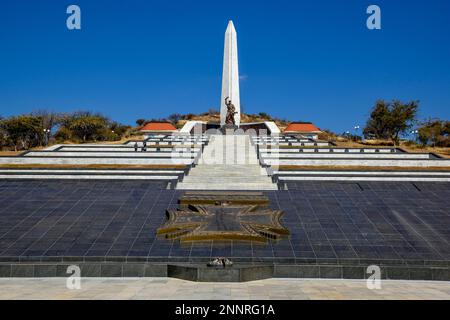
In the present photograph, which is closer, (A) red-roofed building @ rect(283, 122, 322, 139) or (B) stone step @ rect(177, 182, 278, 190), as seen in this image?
(B) stone step @ rect(177, 182, 278, 190)

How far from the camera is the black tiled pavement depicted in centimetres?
1009

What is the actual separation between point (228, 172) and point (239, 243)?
8763 millimetres

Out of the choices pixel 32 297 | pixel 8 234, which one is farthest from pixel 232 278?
pixel 8 234

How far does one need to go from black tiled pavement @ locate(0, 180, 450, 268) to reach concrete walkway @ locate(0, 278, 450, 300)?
939 millimetres

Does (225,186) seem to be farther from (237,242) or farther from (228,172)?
(237,242)

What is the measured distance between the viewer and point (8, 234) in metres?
11.2

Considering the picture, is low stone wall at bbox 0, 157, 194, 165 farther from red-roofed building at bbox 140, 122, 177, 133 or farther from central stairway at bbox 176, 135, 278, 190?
red-roofed building at bbox 140, 122, 177, 133

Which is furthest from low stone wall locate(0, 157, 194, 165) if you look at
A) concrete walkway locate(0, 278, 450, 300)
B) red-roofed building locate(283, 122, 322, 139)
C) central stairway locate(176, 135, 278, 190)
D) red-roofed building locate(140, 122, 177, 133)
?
red-roofed building locate(283, 122, 322, 139)

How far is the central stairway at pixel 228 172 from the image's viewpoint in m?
16.7

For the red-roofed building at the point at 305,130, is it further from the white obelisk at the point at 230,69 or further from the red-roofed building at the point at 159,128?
the red-roofed building at the point at 159,128

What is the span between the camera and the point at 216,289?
8008mm

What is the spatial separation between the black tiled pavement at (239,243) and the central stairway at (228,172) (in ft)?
5.02

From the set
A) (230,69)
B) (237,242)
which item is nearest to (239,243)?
(237,242)
